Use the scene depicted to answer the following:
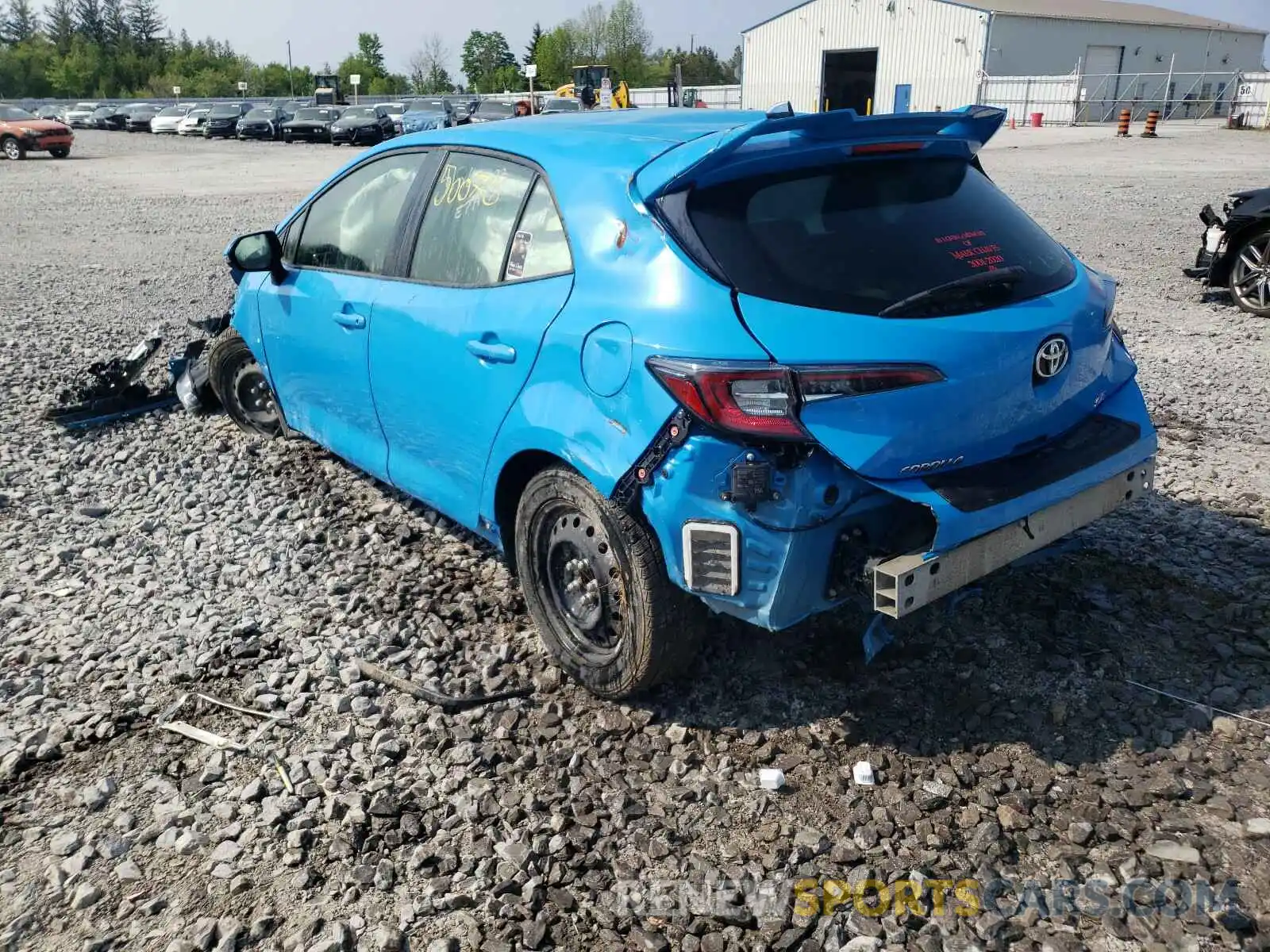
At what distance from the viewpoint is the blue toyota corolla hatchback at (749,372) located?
2818 mm

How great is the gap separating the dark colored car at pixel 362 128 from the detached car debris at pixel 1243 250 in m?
34.4

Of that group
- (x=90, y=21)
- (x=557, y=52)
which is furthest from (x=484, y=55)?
(x=90, y=21)

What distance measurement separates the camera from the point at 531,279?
345 cm

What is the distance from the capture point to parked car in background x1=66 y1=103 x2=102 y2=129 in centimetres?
5630

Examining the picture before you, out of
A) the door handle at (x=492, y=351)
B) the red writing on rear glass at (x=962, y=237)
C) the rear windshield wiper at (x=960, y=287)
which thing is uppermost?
the red writing on rear glass at (x=962, y=237)

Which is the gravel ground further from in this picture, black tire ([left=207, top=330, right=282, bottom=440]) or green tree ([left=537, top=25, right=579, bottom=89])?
green tree ([left=537, top=25, right=579, bottom=89])

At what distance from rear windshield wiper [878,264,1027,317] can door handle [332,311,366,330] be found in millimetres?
2327

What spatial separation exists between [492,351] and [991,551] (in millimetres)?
1756

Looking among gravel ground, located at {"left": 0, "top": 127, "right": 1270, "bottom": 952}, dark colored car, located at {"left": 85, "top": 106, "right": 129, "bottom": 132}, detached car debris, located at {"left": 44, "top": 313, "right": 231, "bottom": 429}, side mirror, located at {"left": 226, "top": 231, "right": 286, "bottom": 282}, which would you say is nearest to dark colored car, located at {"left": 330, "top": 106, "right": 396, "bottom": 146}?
dark colored car, located at {"left": 85, "top": 106, "right": 129, "bottom": 132}

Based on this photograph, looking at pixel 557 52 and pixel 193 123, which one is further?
pixel 557 52

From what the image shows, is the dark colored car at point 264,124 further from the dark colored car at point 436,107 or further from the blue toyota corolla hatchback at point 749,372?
the blue toyota corolla hatchback at point 749,372

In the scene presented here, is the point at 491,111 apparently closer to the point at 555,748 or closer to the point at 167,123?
the point at 167,123

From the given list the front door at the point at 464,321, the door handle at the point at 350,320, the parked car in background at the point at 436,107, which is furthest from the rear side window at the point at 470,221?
the parked car in background at the point at 436,107

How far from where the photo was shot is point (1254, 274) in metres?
8.42
